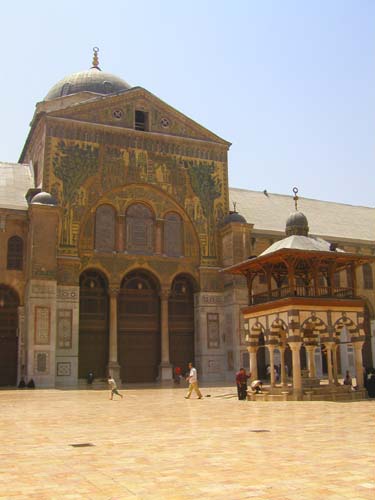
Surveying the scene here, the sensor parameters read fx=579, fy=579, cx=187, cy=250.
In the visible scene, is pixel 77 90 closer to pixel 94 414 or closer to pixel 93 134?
pixel 93 134

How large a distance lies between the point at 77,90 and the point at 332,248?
24.6 metres

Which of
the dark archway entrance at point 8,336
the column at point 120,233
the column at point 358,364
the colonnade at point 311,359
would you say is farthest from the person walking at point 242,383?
the dark archway entrance at point 8,336

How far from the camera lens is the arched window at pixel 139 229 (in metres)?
31.8

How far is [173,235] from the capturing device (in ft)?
108

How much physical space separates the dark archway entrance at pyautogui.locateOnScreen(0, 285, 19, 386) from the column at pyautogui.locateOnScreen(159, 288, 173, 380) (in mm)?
7569

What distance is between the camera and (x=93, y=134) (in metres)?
32.1

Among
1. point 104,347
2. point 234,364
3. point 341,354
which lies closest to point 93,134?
point 104,347

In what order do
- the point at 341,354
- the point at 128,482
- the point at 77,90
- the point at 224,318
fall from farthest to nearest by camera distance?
1. the point at 77,90
2. the point at 341,354
3. the point at 224,318
4. the point at 128,482

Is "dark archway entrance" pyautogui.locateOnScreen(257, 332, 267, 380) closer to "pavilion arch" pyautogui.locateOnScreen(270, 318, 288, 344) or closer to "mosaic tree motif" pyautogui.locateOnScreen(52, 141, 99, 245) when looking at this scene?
"pavilion arch" pyautogui.locateOnScreen(270, 318, 288, 344)

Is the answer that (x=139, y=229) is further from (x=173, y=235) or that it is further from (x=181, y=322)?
(x=181, y=322)

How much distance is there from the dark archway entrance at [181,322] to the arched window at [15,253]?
8.52m

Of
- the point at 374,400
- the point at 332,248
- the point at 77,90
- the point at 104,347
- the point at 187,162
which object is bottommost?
the point at 374,400

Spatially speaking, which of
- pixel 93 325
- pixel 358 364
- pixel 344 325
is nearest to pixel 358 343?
pixel 358 364

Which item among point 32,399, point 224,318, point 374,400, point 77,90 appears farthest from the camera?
point 77,90
